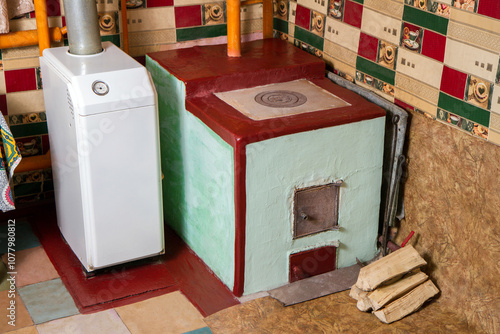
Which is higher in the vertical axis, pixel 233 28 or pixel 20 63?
pixel 233 28

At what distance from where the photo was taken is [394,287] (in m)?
2.73

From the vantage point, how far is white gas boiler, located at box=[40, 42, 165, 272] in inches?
103

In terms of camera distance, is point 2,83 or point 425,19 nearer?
point 425,19

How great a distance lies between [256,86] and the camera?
300 centimetres

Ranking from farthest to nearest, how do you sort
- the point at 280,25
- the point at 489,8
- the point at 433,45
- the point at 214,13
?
the point at 280,25 → the point at 214,13 → the point at 433,45 → the point at 489,8

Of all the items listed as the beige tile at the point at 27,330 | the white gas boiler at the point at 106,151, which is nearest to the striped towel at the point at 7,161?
the white gas boiler at the point at 106,151

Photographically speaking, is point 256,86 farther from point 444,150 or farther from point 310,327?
point 310,327

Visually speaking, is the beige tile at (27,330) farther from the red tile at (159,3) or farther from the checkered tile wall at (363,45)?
the red tile at (159,3)

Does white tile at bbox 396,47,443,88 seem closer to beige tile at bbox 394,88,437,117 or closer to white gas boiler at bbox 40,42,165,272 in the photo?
beige tile at bbox 394,88,437,117

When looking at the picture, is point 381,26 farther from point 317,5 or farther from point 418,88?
point 317,5

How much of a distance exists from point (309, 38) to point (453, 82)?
941mm

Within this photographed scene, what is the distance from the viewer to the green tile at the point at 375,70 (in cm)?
286

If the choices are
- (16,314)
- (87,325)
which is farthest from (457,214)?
(16,314)

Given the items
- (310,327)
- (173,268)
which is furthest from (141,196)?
(310,327)
